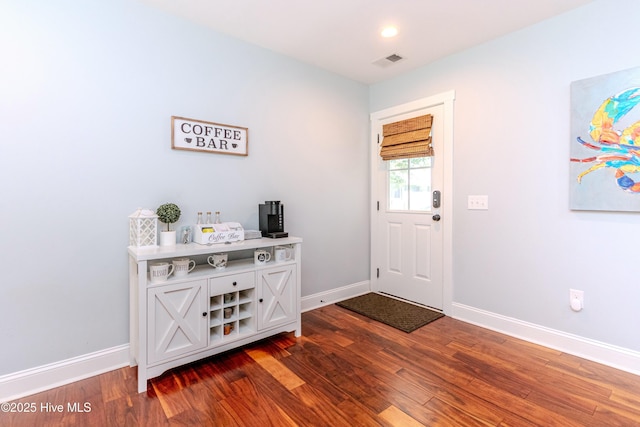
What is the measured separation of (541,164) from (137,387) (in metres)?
3.21

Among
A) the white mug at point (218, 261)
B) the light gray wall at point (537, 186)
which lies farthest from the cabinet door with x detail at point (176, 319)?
the light gray wall at point (537, 186)

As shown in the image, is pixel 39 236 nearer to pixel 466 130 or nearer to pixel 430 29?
pixel 430 29

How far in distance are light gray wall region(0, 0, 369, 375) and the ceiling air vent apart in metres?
0.97

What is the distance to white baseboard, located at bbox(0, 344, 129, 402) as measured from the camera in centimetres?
180

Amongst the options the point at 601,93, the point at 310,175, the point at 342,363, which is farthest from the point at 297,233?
the point at 601,93

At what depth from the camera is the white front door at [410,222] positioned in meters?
3.10

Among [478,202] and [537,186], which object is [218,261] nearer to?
[478,202]

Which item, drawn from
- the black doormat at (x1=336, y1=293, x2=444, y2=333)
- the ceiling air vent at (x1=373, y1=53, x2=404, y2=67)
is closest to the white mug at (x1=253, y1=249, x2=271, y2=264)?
the black doormat at (x1=336, y1=293, x2=444, y2=333)

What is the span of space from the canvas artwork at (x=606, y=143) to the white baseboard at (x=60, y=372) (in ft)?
11.1

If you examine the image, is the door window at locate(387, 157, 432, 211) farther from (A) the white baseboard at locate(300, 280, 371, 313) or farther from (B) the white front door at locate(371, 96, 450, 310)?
(A) the white baseboard at locate(300, 280, 371, 313)

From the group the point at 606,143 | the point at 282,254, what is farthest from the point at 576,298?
the point at 282,254

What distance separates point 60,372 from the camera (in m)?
1.94

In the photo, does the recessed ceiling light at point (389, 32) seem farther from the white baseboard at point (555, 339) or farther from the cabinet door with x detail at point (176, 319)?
the white baseboard at point (555, 339)

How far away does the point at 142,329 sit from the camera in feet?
6.11
